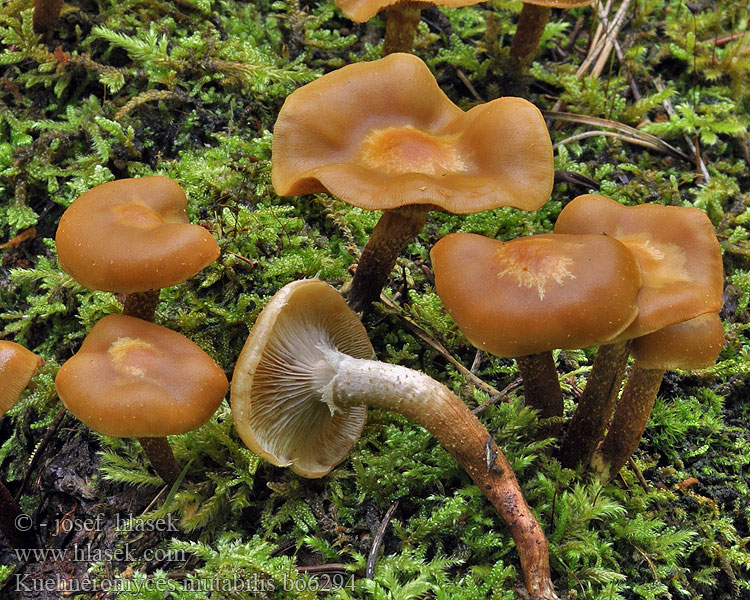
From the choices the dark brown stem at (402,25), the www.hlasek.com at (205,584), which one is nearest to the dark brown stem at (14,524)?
the www.hlasek.com at (205,584)

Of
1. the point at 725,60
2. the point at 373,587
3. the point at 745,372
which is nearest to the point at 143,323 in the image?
the point at 373,587

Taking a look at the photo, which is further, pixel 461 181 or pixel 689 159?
pixel 689 159

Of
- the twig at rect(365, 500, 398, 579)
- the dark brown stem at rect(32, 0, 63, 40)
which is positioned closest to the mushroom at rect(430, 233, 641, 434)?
the twig at rect(365, 500, 398, 579)

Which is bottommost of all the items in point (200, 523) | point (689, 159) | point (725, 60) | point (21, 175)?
point (200, 523)

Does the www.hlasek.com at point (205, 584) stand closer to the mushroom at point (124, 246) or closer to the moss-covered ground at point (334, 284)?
the moss-covered ground at point (334, 284)

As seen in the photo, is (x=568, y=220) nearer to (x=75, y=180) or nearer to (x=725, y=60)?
(x=75, y=180)

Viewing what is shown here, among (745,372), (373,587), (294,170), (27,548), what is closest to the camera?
(373,587)

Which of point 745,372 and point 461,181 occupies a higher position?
point 461,181
